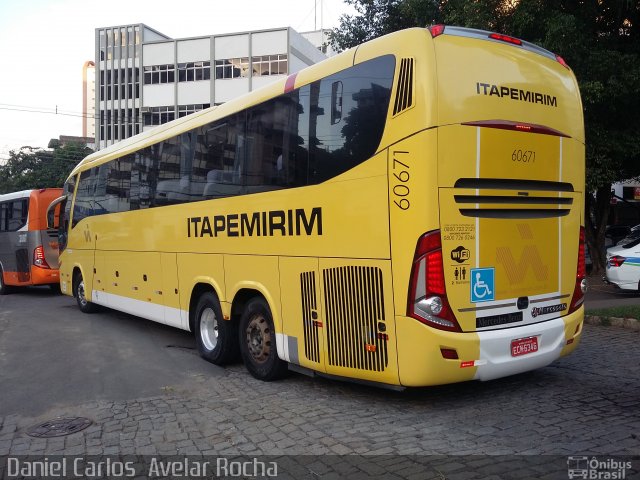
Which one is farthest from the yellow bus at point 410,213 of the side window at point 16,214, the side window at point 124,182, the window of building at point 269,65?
the window of building at point 269,65

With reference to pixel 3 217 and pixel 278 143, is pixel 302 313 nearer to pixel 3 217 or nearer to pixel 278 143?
pixel 278 143

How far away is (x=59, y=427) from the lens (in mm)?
5266

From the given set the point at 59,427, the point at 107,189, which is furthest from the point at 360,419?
the point at 107,189

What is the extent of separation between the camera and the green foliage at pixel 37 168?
53.2 meters

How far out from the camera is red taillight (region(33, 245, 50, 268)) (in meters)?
16.8

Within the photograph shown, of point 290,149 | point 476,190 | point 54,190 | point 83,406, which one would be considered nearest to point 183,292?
point 83,406

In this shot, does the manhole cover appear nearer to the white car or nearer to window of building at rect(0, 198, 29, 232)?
the white car

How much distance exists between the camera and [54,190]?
1764 cm

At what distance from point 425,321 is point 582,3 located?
38.8 ft

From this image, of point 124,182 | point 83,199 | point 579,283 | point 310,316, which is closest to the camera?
point 310,316

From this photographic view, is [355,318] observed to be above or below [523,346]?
above

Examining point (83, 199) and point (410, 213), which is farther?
point (83, 199)

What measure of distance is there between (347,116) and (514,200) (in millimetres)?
1793

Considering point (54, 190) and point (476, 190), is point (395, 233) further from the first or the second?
point (54, 190)
